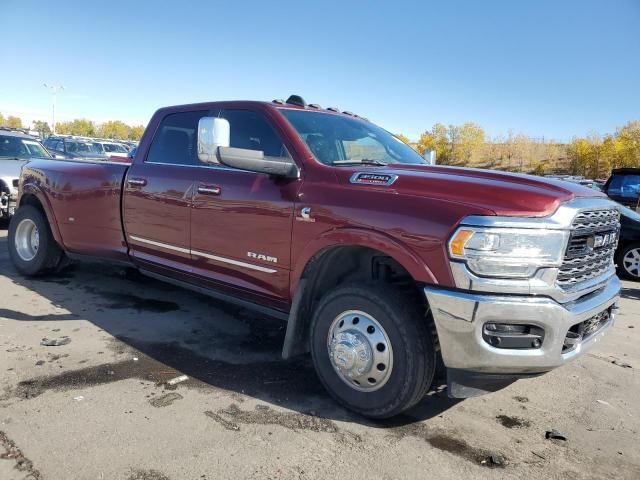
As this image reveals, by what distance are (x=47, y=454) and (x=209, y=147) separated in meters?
1.97

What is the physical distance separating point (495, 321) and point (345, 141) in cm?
190

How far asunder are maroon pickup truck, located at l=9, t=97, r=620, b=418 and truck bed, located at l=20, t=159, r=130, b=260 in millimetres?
→ 271

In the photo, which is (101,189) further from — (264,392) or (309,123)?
(264,392)

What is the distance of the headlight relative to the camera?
2.57m

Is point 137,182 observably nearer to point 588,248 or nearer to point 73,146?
point 588,248

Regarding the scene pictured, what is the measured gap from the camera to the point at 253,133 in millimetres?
3934

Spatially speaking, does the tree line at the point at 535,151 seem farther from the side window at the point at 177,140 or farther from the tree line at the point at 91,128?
the tree line at the point at 91,128

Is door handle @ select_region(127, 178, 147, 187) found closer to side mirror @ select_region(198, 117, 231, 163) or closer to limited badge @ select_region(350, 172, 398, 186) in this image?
side mirror @ select_region(198, 117, 231, 163)

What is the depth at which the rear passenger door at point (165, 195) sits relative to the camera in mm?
4172

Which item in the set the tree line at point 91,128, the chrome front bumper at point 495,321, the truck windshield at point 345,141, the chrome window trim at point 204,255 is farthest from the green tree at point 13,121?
the chrome front bumper at point 495,321

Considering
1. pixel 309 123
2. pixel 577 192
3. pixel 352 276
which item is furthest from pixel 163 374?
pixel 577 192

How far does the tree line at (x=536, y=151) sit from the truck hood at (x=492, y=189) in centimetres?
4405

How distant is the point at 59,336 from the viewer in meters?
4.18

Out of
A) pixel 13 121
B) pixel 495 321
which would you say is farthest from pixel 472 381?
pixel 13 121
